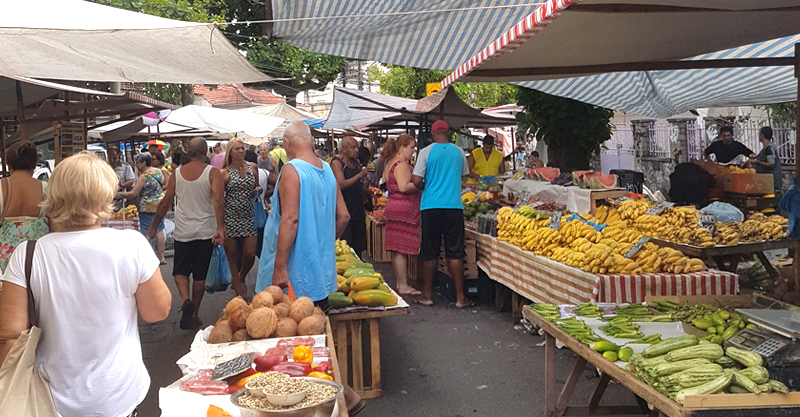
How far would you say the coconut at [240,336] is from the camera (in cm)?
404

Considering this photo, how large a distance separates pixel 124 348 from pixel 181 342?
171 inches

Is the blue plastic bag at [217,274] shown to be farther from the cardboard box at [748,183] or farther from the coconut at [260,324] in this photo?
the cardboard box at [748,183]

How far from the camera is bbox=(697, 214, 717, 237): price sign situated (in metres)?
7.38

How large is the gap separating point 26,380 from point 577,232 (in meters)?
Answer: 5.55

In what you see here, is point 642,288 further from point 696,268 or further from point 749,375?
point 749,375

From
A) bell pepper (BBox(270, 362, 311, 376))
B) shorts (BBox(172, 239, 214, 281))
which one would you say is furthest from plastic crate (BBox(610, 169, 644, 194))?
bell pepper (BBox(270, 362, 311, 376))

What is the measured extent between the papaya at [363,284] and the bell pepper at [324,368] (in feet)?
6.92

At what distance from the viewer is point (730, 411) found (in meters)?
3.08

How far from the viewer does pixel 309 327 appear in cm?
411

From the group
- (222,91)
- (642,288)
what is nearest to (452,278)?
(642,288)

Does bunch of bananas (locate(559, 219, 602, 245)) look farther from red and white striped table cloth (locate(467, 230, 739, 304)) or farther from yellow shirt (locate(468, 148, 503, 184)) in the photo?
yellow shirt (locate(468, 148, 503, 184))

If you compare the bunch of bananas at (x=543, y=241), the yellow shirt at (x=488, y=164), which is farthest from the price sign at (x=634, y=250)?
the yellow shirt at (x=488, y=164)

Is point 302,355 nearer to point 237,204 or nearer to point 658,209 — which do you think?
point 237,204

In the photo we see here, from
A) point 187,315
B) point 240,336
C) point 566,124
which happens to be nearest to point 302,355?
point 240,336
